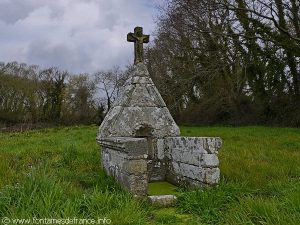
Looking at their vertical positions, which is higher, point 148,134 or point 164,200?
point 148,134

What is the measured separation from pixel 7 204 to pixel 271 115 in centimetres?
2022

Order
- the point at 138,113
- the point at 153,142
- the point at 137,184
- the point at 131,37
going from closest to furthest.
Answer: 1. the point at 137,184
2. the point at 138,113
3. the point at 153,142
4. the point at 131,37

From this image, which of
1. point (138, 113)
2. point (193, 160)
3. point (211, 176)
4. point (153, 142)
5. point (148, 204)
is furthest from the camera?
point (153, 142)

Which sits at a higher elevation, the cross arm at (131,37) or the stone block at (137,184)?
the cross arm at (131,37)

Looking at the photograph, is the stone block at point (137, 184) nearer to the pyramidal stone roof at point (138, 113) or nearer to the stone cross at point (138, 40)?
the pyramidal stone roof at point (138, 113)

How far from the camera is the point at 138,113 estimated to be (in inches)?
281

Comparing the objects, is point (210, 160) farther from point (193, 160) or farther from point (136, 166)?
point (136, 166)

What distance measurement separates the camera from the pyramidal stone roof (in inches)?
275

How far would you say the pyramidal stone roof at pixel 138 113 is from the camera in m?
6.98

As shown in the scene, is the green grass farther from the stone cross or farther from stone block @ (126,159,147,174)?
the stone cross

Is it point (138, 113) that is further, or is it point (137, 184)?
point (138, 113)

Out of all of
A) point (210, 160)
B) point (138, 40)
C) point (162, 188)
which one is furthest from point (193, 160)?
point (138, 40)

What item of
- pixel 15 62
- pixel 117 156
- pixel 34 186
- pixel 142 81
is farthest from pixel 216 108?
pixel 15 62

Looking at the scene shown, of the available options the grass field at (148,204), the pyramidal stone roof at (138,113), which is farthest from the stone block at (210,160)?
the pyramidal stone roof at (138,113)
